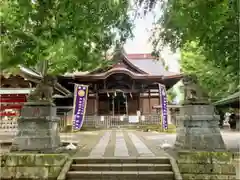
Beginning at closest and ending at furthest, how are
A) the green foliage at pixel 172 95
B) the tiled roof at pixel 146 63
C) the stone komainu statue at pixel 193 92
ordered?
the stone komainu statue at pixel 193 92 → the tiled roof at pixel 146 63 → the green foliage at pixel 172 95

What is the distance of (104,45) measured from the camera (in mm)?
7520

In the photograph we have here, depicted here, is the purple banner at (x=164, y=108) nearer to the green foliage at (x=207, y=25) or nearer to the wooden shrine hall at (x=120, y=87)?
the wooden shrine hall at (x=120, y=87)

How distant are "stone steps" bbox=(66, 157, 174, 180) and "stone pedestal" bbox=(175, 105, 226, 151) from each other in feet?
3.47

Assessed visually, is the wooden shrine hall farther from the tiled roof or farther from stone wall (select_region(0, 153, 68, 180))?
stone wall (select_region(0, 153, 68, 180))

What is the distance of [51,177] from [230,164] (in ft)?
13.3

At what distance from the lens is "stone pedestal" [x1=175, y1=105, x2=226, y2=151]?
637 centimetres

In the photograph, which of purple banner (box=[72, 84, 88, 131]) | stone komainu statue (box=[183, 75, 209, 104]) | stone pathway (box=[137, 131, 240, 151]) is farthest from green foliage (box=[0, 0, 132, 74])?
purple banner (box=[72, 84, 88, 131])

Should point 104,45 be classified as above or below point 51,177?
above

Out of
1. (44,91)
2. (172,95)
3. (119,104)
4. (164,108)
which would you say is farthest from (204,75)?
(172,95)

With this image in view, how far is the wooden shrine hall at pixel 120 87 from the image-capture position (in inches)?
837

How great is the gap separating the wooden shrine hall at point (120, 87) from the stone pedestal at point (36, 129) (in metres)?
14.1

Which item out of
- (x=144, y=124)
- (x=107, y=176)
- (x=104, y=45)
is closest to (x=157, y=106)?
(x=144, y=124)

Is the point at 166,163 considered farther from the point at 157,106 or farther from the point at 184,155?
the point at 157,106

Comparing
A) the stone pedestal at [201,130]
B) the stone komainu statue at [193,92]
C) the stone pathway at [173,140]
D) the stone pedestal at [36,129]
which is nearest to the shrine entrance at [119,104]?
the stone pathway at [173,140]
